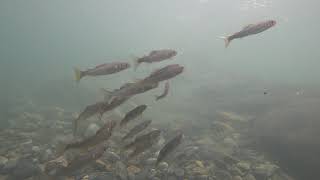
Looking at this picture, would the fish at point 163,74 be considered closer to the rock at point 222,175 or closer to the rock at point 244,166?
the rock at point 222,175

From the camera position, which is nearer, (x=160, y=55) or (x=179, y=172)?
(x=160, y=55)

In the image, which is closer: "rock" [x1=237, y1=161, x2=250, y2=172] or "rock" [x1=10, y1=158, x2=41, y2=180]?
"rock" [x1=10, y1=158, x2=41, y2=180]

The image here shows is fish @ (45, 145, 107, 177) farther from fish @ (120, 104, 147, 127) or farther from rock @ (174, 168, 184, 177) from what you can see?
A: rock @ (174, 168, 184, 177)

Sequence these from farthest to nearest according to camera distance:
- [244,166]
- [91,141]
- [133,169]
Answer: [244,166] < [133,169] < [91,141]

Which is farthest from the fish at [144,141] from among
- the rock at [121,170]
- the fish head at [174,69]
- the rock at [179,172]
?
the rock at [179,172]

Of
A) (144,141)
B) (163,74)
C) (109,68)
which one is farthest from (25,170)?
(163,74)

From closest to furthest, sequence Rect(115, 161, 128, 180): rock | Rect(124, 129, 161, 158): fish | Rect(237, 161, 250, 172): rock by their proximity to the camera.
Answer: Rect(124, 129, 161, 158): fish → Rect(115, 161, 128, 180): rock → Rect(237, 161, 250, 172): rock

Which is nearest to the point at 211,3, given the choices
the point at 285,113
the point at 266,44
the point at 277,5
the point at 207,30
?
the point at 277,5

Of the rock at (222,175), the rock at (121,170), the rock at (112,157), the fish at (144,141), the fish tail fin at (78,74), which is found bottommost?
the rock at (222,175)

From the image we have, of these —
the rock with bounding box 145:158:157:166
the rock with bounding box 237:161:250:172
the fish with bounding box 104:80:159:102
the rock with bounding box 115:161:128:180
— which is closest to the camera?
the fish with bounding box 104:80:159:102

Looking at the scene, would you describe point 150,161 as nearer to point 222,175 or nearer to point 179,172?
point 179,172

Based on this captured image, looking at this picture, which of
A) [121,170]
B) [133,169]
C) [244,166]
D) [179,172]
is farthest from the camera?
[244,166]

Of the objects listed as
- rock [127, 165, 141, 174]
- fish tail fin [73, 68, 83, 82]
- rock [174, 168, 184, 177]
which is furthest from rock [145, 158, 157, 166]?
fish tail fin [73, 68, 83, 82]

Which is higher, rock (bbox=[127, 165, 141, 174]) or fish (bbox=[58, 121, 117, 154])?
fish (bbox=[58, 121, 117, 154])
